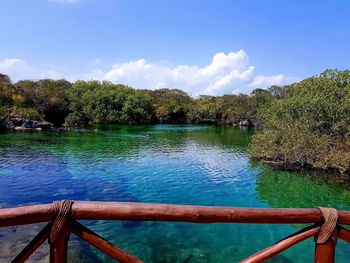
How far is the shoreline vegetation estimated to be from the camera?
21589 millimetres

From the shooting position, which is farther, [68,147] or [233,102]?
[233,102]

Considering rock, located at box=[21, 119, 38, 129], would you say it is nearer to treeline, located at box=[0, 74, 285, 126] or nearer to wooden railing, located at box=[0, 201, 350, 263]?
treeline, located at box=[0, 74, 285, 126]

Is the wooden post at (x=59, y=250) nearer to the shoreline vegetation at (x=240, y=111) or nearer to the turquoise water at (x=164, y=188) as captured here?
the turquoise water at (x=164, y=188)

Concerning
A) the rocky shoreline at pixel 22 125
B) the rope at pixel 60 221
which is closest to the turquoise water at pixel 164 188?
the rope at pixel 60 221

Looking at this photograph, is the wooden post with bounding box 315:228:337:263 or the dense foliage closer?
the wooden post with bounding box 315:228:337:263

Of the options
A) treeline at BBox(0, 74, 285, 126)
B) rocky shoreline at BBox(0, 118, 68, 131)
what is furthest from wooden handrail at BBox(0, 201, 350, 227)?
treeline at BBox(0, 74, 285, 126)

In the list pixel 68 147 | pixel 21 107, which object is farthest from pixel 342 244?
pixel 21 107

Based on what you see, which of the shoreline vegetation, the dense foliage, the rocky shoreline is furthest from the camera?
the rocky shoreline

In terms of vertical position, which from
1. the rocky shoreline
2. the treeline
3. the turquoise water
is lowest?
the turquoise water

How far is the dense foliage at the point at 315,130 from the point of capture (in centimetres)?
2069

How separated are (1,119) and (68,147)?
691 inches

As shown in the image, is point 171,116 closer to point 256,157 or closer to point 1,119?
point 1,119

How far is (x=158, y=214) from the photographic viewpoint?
6.58 feet

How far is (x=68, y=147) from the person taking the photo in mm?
28562
